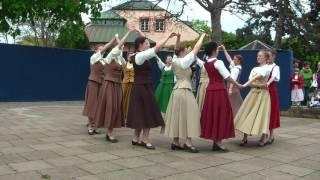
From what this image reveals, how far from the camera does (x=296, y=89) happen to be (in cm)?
1494

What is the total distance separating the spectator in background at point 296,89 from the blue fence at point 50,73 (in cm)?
31

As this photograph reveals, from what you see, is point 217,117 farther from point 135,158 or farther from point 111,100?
point 111,100

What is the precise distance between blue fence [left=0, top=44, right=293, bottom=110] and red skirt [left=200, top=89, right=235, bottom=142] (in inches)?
289

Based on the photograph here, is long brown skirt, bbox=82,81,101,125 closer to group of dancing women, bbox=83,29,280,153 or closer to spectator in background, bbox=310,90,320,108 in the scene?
group of dancing women, bbox=83,29,280,153

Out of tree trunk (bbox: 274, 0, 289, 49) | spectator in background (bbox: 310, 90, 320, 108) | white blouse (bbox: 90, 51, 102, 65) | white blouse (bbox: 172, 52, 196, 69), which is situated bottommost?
Answer: spectator in background (bbox: 310, 90, 320, 108)

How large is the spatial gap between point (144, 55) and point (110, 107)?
1614 mm

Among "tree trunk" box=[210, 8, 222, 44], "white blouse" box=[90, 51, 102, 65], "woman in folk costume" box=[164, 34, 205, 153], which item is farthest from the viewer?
"tree trunk" box=[210, 8, 222, 44]

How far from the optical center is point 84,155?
7.23m

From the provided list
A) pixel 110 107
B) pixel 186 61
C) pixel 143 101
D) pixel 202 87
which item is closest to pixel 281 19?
pixel 202 87

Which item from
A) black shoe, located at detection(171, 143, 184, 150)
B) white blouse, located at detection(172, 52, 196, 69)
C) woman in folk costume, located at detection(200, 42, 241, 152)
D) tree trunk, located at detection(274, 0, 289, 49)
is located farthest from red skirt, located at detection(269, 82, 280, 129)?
tree trunk, located at detection(274, 0, 289, 49)

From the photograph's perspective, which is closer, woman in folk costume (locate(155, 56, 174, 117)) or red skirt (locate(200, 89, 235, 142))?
red skirt (locate(200, 89, 235, 142))

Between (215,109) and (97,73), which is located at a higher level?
(97,73)

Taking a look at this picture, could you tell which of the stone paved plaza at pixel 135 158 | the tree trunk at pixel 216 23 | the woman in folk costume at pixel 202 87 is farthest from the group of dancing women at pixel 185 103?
the tree trunk at pixel 216 23

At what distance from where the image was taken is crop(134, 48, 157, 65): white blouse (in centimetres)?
735
